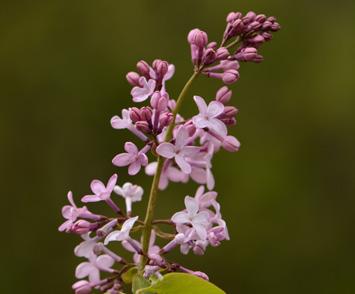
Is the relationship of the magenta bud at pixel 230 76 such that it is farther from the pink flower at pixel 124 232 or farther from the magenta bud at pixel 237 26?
the pink flower at pixel 124 232

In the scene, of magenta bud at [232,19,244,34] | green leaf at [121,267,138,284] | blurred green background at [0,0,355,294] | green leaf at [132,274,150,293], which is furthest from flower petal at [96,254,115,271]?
blurred green background at [0,0,355,294]

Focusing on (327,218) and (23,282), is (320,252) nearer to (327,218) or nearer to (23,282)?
(327,218)

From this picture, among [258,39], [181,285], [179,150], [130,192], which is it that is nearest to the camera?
[181,285]

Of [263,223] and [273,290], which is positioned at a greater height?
[263,223]

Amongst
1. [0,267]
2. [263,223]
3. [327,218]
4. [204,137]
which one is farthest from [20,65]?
[204,137]

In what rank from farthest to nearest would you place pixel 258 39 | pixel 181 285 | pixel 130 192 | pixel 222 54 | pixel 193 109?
pixel 193 109, pixel 130 192, pixel 258 39, pixel 222 54, pixel 181 285

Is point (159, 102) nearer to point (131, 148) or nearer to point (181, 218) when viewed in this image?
point (131, 148)

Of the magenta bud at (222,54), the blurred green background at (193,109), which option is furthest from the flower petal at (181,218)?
the blurred green background at (193,109)

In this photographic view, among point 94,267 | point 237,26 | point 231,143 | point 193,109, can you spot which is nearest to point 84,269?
point 94,267
